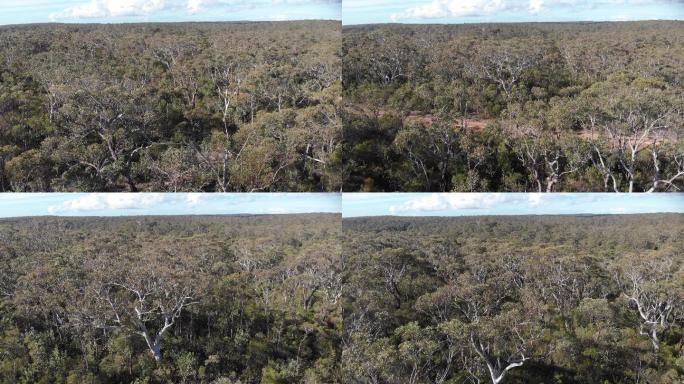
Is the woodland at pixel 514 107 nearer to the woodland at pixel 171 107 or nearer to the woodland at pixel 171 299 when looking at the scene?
the woodland at pixel 171 107

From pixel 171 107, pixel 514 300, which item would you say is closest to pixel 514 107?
pixel 514 300

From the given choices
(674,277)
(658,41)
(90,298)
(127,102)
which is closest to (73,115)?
(127,102)

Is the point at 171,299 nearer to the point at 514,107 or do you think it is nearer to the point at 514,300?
the point at 514,300

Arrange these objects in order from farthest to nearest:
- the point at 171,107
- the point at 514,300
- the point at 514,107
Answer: the point at 514,300 < the point at 514,107 < the point at 171,107

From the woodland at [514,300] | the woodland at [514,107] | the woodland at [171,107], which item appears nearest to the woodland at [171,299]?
the woodland at [514,300]

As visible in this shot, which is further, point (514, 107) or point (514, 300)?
point (514, 300)

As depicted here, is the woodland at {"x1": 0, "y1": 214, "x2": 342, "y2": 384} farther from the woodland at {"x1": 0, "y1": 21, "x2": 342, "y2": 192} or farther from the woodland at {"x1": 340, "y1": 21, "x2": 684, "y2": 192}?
the woodland at {"x1": 340, "y1": 21, "x2": 684, "y2": 192}
